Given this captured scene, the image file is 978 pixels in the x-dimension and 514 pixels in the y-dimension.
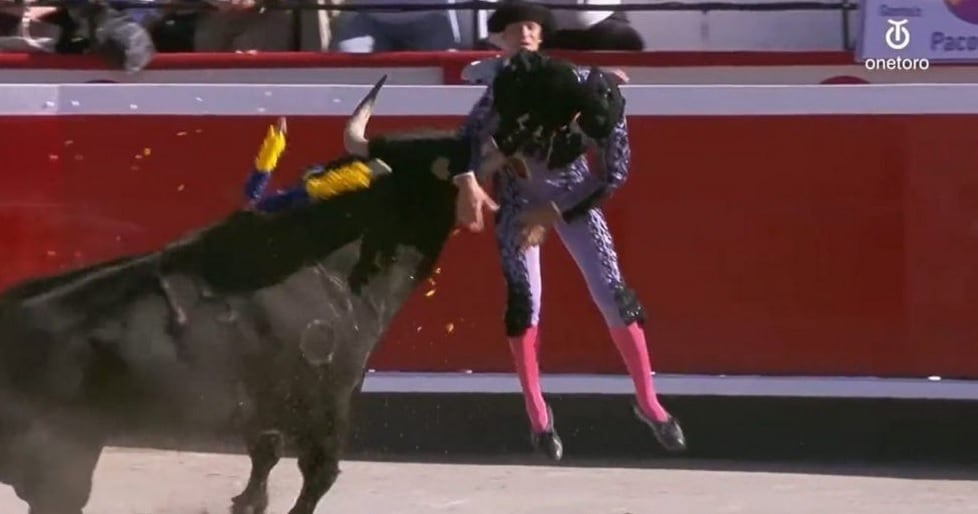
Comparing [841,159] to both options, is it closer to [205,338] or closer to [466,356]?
[466,356]

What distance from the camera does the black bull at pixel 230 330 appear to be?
5.06 metres

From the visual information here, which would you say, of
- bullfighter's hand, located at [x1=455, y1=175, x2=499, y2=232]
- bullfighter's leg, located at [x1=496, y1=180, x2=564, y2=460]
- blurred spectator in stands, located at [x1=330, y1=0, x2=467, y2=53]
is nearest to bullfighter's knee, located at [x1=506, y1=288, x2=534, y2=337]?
bullfighter's leg, located at [x1=496, y1=180, x2=564, y2=460]

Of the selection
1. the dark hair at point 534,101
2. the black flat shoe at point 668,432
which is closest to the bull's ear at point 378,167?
the dark hair at point 534,101

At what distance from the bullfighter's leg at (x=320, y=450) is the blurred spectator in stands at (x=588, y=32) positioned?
220cm

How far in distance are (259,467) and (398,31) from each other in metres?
2.18

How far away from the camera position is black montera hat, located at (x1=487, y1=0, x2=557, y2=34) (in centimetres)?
649

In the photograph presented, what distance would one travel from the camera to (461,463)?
7188 millimetres

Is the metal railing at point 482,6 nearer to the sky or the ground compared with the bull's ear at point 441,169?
nearer to the ground

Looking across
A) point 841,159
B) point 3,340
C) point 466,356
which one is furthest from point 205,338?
Answer: point 841,159

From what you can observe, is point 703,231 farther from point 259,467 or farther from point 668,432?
point 259,467

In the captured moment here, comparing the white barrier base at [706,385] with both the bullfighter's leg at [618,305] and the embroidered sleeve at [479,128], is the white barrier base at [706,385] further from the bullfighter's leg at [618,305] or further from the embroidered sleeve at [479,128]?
the embroidered sleeve at [479,128]

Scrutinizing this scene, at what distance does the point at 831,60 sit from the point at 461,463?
186 centimetres

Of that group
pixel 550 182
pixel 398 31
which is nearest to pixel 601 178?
pixel 550 182
